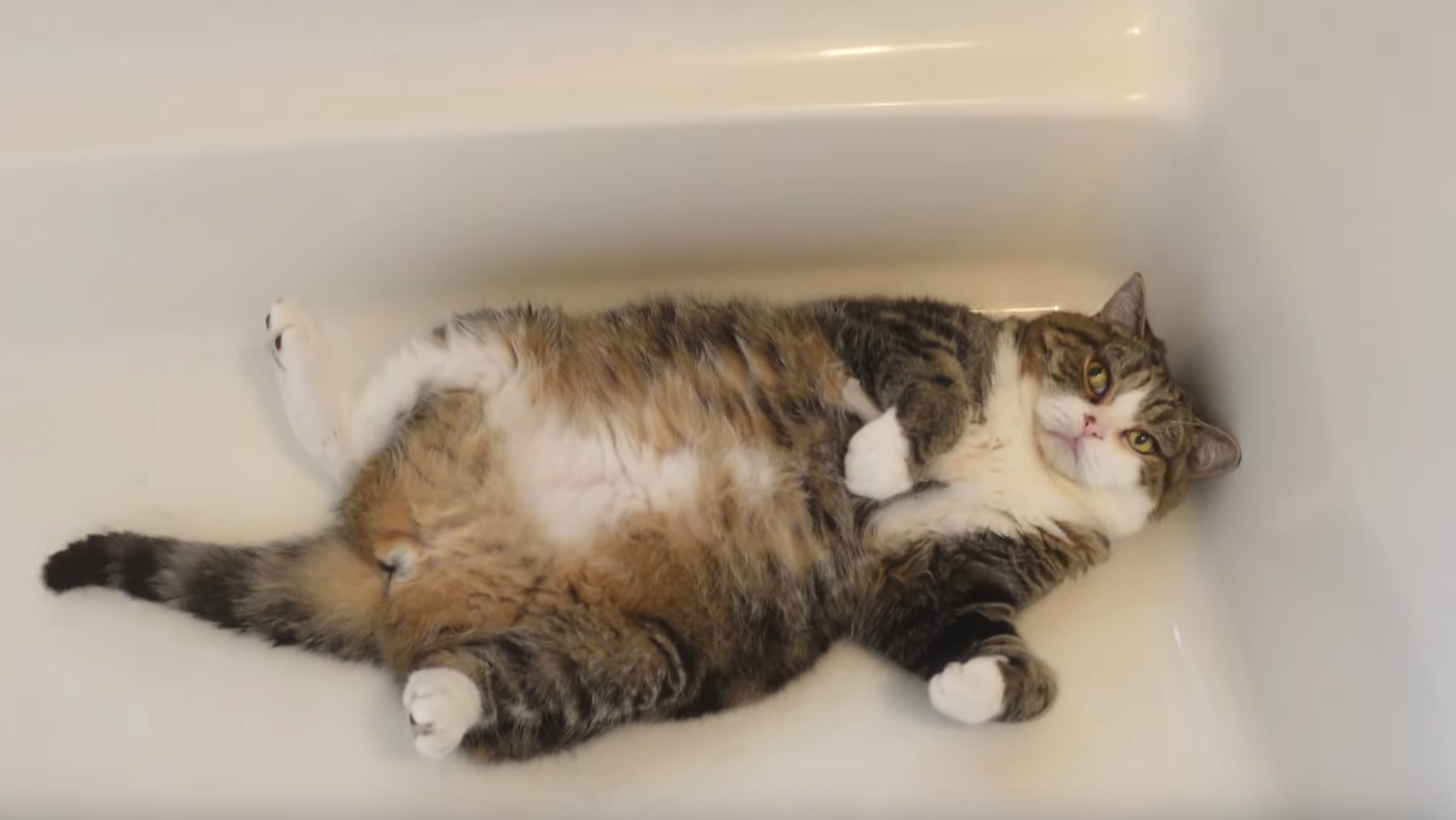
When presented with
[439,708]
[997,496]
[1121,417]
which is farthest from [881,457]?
[439,708]

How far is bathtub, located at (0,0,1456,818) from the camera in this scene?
127 centimetres

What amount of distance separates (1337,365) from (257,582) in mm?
1275

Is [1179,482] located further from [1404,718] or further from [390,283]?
[390,283]

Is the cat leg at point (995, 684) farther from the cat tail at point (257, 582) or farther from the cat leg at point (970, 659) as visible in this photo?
the cat tail at point (257, 582)

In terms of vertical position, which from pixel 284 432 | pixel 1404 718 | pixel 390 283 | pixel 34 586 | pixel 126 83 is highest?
pixel 126 83

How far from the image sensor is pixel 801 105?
133cm

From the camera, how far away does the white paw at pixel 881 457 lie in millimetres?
1222

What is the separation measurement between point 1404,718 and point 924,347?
0.64m

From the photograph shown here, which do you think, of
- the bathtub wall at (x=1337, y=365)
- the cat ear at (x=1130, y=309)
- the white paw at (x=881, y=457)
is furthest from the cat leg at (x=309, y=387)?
the bathtub wall at (x=1337, y=365)

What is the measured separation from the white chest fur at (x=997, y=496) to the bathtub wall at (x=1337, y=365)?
204mm

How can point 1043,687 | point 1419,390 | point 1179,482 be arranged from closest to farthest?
point 1419,390 → point 1043,687 → point 1179,482

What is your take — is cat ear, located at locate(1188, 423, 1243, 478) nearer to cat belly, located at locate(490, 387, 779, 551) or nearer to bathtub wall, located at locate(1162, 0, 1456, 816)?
bathtub wall, located at locate(1162, 0, 1456, 816)

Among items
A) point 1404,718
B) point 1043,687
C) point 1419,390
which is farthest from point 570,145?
point 1404,718

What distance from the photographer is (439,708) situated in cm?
115
